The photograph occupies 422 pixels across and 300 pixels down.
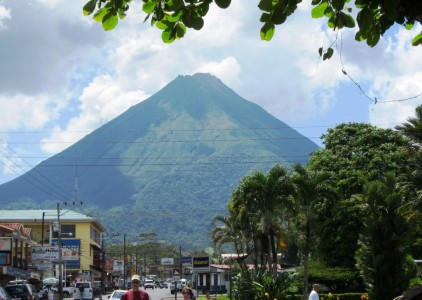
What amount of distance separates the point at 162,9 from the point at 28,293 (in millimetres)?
32762

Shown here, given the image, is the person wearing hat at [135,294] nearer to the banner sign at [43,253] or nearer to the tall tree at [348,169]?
the tall tree at [348,169]

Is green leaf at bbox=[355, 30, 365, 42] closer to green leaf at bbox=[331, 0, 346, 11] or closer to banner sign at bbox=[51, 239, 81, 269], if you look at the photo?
green leaf at bbox=[331, 0, 346, 11]

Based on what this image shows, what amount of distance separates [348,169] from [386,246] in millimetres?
22592

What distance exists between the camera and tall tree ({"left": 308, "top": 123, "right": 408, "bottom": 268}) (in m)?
51.0

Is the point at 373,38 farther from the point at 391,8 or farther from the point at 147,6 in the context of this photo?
the point at 147,6

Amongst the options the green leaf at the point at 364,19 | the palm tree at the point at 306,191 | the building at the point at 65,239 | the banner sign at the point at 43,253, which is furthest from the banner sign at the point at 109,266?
the green leaf at the point at 364,19

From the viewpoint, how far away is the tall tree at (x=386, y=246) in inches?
1227

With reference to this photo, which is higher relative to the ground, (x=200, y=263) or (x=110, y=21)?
(x=110, y=21)

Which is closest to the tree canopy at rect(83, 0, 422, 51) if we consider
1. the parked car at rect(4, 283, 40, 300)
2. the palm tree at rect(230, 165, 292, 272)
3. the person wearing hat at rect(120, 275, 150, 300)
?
the person wearing hat at rect(120, 275, 150, 300)

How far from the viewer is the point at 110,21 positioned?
5492mm

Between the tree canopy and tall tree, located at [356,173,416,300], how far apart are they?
2630cm

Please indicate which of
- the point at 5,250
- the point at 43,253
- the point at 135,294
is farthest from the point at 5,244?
the point at 135,294

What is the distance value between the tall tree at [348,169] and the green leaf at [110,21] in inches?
1715

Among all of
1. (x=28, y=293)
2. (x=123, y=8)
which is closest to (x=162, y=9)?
(x=123, y=8)
